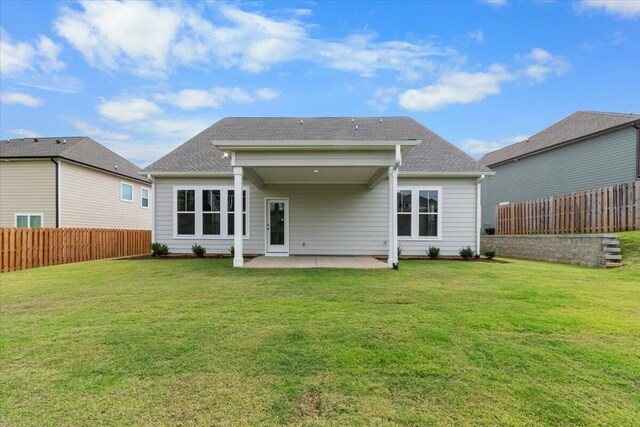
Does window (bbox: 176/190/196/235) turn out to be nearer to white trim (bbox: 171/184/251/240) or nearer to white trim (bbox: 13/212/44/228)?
white trim (bbox: 171/184/251/240)

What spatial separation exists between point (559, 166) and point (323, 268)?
16.5 meters

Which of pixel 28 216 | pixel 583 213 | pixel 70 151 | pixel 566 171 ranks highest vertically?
pixel 70 151

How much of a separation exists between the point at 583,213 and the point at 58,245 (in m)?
19.4

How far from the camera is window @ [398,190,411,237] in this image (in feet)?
40.8

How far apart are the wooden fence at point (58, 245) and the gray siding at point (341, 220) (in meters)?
3.04

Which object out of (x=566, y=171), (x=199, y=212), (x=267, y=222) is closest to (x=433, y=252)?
(x=267, y=222)

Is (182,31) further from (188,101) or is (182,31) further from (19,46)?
(19,46)

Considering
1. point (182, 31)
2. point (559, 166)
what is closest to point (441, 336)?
point (182, 31)

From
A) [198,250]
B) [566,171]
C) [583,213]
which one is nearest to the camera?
[198,250]

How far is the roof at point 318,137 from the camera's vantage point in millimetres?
12422

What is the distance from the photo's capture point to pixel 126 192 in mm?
19297

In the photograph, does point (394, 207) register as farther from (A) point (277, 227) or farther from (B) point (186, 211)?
(B) point (186, 211)

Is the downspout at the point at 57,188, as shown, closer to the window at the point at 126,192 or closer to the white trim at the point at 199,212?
the window at the point at 126,192

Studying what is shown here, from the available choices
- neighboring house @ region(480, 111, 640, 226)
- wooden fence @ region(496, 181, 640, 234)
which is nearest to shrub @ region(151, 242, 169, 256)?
wooden fence @ region(496, 181, 640, 234)
